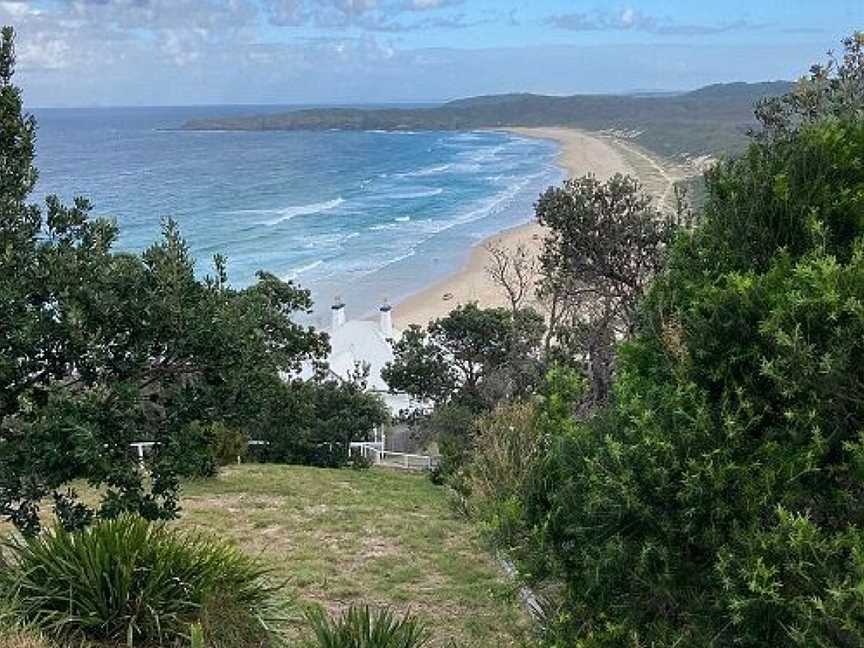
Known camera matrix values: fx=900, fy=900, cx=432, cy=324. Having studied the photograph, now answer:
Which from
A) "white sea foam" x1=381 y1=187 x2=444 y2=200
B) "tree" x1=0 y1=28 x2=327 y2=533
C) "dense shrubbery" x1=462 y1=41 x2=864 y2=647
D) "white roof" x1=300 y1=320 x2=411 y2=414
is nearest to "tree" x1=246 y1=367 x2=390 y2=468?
"white roof" x1=300 y1=320 x2=411 y2=414

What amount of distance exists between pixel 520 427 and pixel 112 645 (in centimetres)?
448

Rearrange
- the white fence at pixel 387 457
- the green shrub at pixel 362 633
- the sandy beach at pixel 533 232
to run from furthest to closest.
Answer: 1. the sandy beach at pixel 533 232
2. the white fence at pixel 387 457
3. the green shrub at pixel 362 633

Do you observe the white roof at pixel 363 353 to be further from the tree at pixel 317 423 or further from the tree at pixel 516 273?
the tree at pixel 317 423

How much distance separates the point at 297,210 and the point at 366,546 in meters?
58.3

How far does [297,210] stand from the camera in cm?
6631

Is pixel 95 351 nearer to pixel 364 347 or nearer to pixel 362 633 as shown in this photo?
pixel 362 633

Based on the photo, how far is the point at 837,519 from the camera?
4.05 meters

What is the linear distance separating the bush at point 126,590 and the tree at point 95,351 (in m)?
0.19

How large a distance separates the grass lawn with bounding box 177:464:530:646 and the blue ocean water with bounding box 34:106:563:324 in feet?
30.8

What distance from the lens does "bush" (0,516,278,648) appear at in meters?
5.61

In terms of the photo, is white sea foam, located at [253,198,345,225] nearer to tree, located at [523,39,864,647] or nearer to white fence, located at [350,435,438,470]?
white fence, located at [350,435,438,470]

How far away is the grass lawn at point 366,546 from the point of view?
25.1ft

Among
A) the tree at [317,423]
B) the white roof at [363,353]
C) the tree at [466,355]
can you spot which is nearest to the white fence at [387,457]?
the tree at [317,423]

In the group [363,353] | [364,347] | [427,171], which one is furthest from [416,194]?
[363,353]
